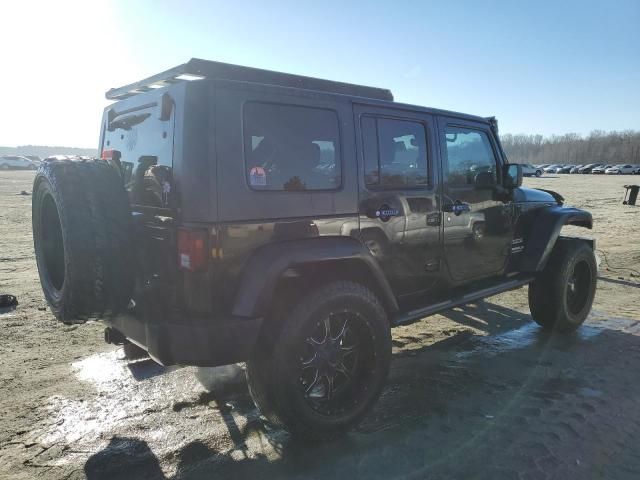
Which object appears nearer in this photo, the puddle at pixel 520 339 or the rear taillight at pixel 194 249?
the rear taillight at pixel 194 249

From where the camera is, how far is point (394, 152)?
11.8 ft

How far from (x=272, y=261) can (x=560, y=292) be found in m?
3.55

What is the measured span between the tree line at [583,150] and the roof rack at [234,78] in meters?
90.9

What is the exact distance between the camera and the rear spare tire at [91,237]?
2656 millimetres

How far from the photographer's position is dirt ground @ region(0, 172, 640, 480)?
9.13ft

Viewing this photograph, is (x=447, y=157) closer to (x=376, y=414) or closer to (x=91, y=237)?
(x=376, y=414)

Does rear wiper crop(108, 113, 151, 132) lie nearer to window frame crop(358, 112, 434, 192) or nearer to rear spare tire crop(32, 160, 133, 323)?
rear spare tire crop(32, 160, 133, 323)

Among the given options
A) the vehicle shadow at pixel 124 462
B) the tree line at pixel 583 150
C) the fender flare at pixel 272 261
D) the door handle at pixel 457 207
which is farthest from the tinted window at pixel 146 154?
the tree line at pixel 583 150

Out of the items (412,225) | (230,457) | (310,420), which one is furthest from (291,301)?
(412,225)

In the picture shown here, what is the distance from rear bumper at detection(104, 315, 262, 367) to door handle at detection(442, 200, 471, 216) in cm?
198

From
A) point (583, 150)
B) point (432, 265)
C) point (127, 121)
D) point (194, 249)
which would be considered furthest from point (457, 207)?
point (583, 150)

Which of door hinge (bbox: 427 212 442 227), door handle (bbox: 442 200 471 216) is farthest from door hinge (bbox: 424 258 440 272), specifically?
door handle (bbox: 442 200 471 216)

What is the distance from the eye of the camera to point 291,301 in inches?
116

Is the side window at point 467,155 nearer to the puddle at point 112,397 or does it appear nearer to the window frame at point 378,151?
the window frame at point 378,151
